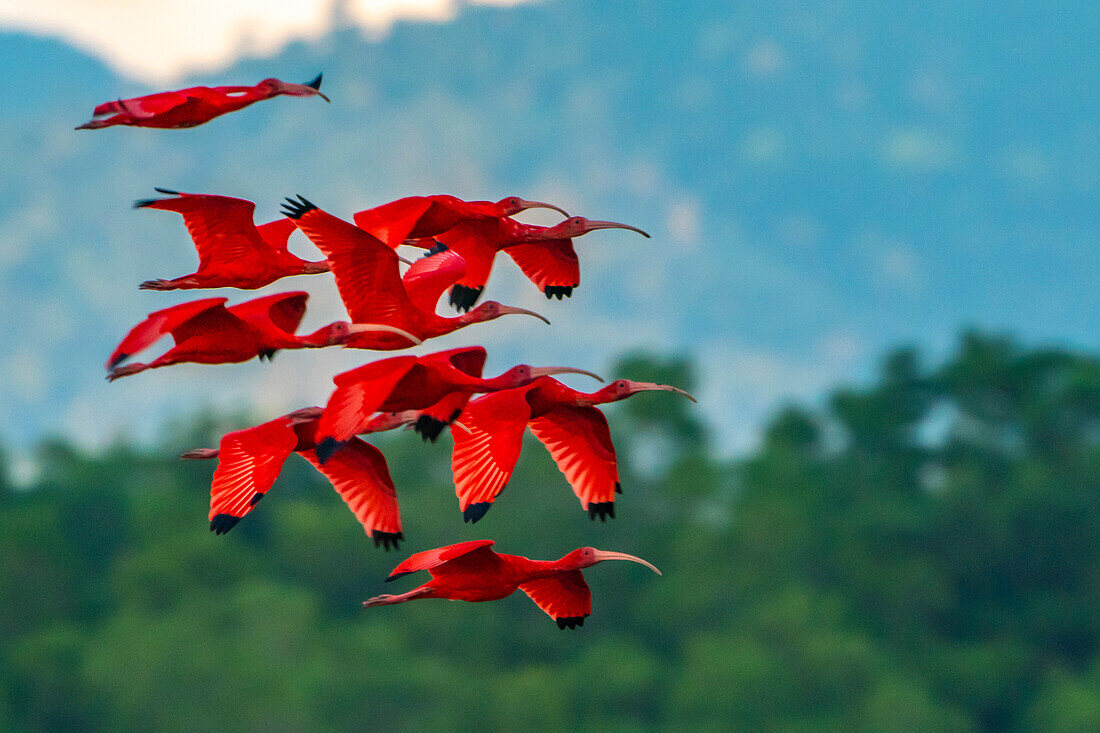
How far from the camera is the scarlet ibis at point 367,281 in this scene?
5.66 feet

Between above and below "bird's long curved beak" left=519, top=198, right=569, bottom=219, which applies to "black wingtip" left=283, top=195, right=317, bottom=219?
below

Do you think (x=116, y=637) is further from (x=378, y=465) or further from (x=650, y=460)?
(x=378, y=465)

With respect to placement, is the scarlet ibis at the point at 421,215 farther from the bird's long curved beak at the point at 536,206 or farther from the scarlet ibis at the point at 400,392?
the scarlet ibis at the point at 400,392

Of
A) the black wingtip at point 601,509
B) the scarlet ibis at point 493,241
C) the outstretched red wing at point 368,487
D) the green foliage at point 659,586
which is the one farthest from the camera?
the green foliage at point 659,586

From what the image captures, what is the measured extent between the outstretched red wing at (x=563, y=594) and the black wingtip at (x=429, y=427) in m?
0.43

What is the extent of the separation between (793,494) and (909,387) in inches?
216

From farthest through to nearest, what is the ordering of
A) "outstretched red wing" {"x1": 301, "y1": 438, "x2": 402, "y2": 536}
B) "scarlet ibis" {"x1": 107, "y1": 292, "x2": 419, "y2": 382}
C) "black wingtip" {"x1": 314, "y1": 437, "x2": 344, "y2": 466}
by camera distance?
"outstretched red wing" {"x1": 301, "y1": 438, "x2": 402, "y2": 536}
"scarlet ibis" {"x1": 107, "y1": 292, "x2": 419, "y2": 382}
"black wingtip" {"x1": 314, "y1": 437, "x2": 344, "y2": 466}

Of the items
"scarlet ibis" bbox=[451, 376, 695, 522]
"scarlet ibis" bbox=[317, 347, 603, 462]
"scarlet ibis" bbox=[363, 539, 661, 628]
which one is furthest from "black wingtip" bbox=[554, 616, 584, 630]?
"scarlet ibis" bbox=[317, 347, 603, 462]

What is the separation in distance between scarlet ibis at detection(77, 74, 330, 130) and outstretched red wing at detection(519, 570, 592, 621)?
0.79 meters

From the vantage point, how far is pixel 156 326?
1635 millimetres

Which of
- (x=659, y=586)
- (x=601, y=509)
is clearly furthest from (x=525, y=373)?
(x=659, y=586)

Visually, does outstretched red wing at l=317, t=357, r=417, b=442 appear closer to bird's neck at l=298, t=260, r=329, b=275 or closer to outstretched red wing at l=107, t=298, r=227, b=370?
outstretched red wing at l=107, t=298, r=227, b=370

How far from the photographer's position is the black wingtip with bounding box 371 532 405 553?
1.84 meters

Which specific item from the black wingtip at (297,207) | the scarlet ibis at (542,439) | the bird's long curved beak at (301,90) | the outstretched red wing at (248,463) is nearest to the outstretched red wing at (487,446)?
the scarlet ibis at (542,439)
